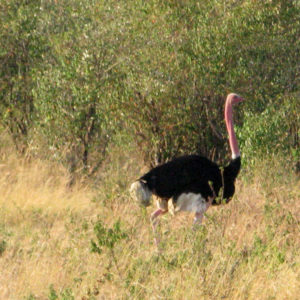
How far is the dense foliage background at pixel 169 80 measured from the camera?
977 cm

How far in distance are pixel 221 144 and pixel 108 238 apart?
4662mm

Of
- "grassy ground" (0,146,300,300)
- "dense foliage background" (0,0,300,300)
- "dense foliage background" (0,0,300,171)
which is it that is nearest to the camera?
"grassy ground" (0,146,300,300)

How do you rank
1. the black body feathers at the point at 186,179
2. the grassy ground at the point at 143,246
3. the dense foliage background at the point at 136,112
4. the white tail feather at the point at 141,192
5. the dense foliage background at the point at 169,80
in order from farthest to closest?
1. the dense foliage background at the point at 169,80
2. the dense foliage background at the point at 136,112
3. the black body feathers at the point at 186,179
4. the white tail feather at the point at 141,192
5. the grassy ground at the point at 143,246

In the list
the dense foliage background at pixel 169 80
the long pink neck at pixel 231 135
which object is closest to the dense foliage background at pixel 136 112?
the dense foliage background at pixel 169 80

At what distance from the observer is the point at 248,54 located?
10.1m

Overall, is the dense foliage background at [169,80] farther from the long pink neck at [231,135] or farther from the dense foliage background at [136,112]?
the long pink neck at [231,135]

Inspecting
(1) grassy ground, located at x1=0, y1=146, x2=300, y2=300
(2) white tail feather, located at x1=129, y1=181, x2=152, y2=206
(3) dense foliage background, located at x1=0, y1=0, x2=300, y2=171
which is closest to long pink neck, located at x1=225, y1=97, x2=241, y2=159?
(1) grassy ground, located at x1=0, y1=146, x2=300, y2=300

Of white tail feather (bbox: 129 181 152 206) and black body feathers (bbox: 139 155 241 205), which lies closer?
white tail feather (bbox: 129 181 152 206)

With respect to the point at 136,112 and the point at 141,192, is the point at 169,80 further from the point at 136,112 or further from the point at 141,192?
the point at 141,192

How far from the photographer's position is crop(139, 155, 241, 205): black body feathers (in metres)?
7.71

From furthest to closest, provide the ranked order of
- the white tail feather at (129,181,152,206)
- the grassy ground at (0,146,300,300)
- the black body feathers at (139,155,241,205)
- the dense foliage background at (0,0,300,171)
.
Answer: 1. the dense foliage background at (0,0,300,171)
2. the black body feathers at (139,155,241,205)
3. the white tail feather at (129,181,152,206)
4. the grassy ground at (0,146,300,300)

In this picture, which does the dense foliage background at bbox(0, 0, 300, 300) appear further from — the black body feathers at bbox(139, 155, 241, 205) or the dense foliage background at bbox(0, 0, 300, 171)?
the black body feathers at bbox(139, 155, 241, 205)

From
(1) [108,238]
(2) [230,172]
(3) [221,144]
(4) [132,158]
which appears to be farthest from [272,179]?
(1) [108,238]

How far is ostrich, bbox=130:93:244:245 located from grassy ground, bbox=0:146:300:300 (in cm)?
17
